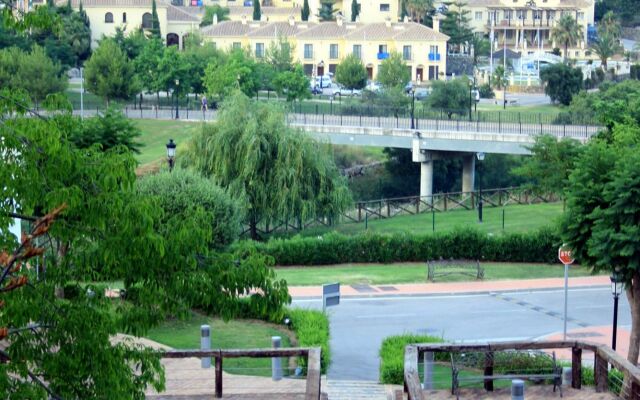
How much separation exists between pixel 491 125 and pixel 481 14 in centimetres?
6531

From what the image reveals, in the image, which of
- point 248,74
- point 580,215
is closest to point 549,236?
point 580,215

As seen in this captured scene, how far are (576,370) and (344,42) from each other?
87363 millimetres

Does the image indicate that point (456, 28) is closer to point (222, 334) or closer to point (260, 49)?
point (260, 49)

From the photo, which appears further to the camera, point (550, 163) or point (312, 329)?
point (550, 163)

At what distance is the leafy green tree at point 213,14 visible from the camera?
116781 mm

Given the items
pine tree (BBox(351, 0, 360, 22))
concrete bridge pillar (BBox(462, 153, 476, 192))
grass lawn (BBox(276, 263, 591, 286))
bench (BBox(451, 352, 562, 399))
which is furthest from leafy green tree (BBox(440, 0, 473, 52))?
bench (BBox(451, 352, 562, 399))

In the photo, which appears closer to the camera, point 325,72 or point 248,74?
point 248,74

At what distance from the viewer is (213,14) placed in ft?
388

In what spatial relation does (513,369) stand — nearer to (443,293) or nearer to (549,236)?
(443,293)

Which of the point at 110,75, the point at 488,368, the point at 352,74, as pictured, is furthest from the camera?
the point at 352,74

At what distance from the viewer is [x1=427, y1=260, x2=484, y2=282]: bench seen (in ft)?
115

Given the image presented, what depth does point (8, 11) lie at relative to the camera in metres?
11.3

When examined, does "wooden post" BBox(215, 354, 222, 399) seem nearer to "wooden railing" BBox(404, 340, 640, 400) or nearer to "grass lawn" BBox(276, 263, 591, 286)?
"wooden railing" BBox(404, 340, 640, 400)

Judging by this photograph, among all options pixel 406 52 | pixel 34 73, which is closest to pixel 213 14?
pixel 406 52
